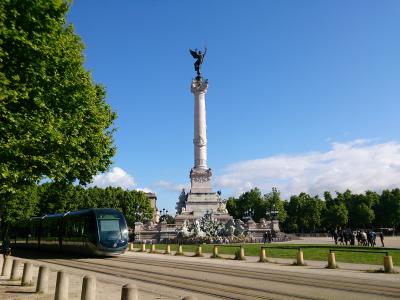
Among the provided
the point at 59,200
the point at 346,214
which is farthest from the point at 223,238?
the point at 346,214

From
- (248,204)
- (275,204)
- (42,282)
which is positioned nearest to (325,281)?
(42,282)

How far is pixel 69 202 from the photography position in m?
76.8

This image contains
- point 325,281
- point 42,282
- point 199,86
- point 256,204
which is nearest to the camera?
point 42,282

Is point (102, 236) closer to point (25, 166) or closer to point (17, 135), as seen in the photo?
point (25, 166)

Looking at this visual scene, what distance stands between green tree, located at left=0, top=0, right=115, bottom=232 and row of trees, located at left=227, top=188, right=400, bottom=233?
7379 centimetres

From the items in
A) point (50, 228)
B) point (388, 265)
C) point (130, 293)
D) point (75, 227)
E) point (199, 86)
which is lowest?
point (130, 293)

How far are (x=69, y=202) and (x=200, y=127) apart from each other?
29570 mm

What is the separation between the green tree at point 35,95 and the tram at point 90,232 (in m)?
4.61

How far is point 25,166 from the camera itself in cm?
1802

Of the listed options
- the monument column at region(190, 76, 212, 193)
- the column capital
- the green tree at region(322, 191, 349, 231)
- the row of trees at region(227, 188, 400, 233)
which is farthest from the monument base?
the green tree at region(322, 191, 349, 231)

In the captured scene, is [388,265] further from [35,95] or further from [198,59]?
[198,59]

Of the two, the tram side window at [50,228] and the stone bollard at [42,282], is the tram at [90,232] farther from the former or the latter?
the stone bollard at [42,282]

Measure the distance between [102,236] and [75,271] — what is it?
6.43 meters

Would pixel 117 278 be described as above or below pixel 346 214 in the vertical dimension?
below
